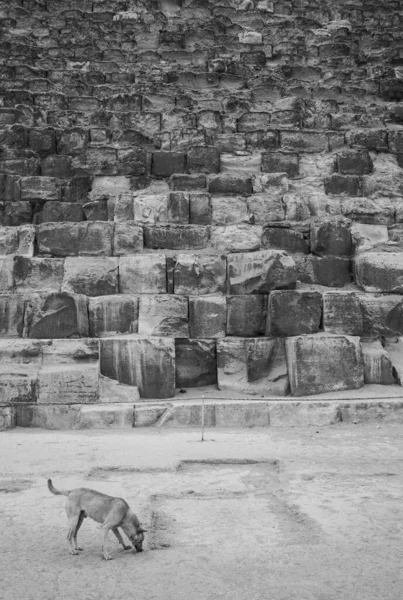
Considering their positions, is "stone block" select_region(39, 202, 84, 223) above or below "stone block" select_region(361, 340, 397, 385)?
above

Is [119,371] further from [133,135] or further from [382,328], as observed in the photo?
[133,135]

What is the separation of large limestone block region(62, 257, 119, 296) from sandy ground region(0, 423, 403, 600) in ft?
10.2

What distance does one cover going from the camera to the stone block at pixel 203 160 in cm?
1470

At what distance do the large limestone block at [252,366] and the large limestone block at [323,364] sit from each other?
0.65ft

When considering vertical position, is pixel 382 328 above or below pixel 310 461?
above

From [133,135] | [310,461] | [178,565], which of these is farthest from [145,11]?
[178,565]

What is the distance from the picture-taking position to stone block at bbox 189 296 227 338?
10.7 metres

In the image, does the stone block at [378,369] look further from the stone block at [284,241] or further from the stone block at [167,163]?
the stone block at [167,163]

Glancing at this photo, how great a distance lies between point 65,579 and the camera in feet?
14.1

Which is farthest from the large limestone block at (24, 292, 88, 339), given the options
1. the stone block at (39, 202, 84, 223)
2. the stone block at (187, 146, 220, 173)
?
the stone block at (187, 146, 220, 173)

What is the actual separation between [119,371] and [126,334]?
845 mm

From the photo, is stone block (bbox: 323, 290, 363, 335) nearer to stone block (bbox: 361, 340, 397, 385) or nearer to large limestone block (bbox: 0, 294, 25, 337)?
stone block (bbox: 361, 340, 397, 385)

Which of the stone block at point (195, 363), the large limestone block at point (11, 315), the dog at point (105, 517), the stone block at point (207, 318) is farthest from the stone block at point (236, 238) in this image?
the dog at point (105, 517)

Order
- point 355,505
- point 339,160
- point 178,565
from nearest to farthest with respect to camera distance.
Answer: point 178,565 < point 355,505 < point 339,160
